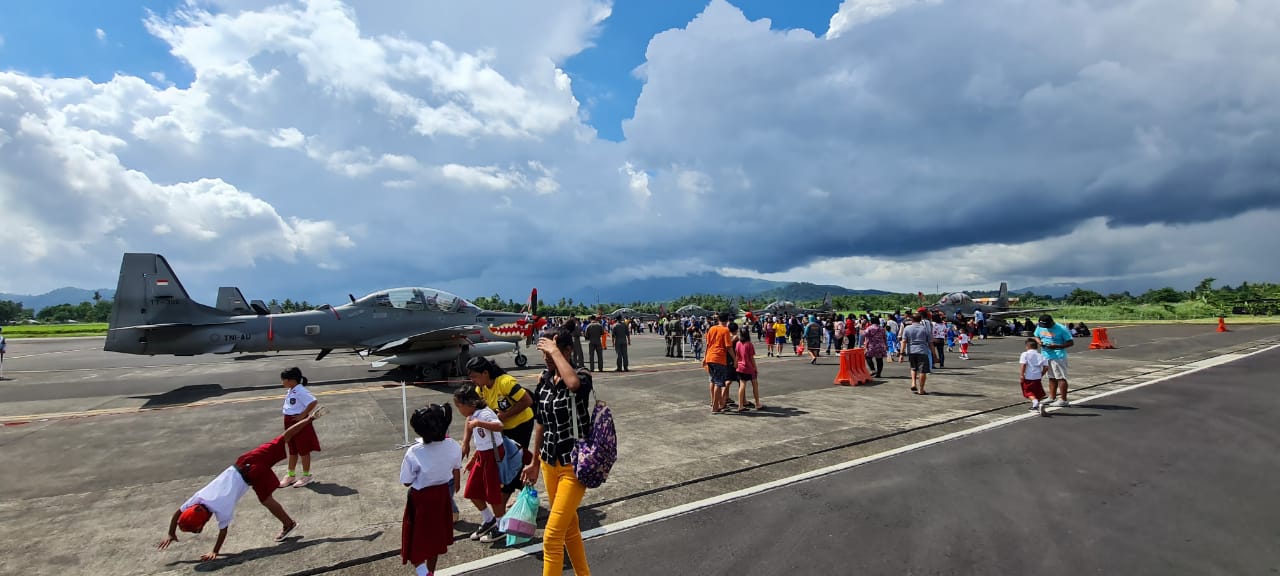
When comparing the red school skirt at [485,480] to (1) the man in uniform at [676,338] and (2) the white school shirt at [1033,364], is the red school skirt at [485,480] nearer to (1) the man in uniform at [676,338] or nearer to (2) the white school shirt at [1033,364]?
(2) the white school shirt at [1033,364]

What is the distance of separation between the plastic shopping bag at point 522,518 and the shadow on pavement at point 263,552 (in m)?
1.41

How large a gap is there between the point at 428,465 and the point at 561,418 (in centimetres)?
105

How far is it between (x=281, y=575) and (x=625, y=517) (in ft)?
9.09

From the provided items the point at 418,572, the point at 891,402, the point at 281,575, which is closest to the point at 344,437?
the point at 281,575

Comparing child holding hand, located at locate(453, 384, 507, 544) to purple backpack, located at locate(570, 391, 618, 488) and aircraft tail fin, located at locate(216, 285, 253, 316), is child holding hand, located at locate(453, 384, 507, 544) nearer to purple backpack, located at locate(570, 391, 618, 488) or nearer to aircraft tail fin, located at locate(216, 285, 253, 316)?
purple backpack, located at locate(570, 391, 618, 488)

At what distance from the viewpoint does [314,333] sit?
595 inches

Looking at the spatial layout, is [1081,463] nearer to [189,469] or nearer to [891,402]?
[891,402]

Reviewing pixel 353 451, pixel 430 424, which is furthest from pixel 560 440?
pixel 353 451

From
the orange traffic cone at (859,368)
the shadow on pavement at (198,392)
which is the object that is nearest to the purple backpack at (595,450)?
the orange traffic cone at (859,368)

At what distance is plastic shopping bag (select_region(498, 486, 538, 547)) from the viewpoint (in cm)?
400

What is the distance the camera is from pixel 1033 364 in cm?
886

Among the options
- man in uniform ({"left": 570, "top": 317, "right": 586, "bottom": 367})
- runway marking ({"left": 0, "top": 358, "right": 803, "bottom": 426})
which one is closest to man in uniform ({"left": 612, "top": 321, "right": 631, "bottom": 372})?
runway marking ({"left": 0, "top": 358, "right": 803, "bottom": 426})

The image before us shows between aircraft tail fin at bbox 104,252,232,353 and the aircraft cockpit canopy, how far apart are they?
4.06 meters

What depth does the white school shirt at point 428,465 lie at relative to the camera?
3.52 meters
